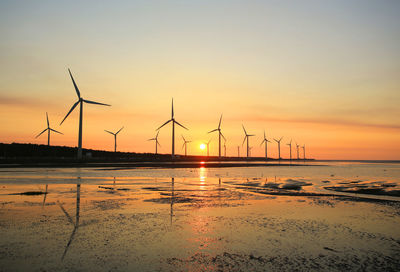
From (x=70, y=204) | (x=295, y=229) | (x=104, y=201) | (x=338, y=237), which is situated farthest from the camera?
(x=104, y=201)

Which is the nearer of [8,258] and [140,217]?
[8,258]

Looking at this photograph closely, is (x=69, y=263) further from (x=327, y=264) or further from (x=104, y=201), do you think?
(x=104, y=201)

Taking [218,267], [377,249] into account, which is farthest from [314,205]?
[218,267]

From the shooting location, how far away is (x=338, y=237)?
10219 millimetres

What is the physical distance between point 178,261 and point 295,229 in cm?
542

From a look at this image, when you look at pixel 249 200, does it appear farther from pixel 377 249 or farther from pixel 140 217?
pixel 377 249

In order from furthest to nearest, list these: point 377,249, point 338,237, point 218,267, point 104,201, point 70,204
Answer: point 104,201 → point 70,204 → point 338,237 → point 377,249 → point 218,267

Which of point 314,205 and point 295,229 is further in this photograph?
point 314,205

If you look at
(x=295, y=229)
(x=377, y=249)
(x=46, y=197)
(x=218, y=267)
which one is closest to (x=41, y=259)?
(x=218, y=267)

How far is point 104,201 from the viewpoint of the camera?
17.7 meters

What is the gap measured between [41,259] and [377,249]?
30.4 feet

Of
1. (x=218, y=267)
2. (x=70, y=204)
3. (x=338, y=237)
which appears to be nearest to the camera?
(x=218, y=267)

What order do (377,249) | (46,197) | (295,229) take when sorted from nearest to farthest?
(377,249)
(295,229)
(46,197)

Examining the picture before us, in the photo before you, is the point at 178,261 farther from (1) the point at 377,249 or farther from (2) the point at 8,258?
(1) the point at 377,249
